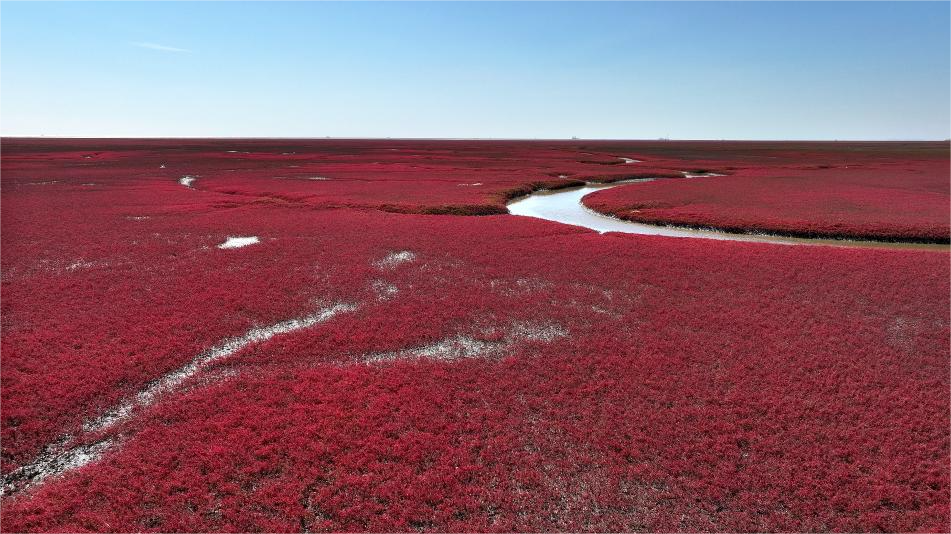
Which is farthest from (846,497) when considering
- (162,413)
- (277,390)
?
(162,413)

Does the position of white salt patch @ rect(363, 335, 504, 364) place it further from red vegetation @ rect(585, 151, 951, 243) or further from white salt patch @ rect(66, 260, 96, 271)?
red vegetation @ rect(585, 151, 951, 243)

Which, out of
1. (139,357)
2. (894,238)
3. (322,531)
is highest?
(894,238)

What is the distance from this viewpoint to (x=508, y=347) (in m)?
15.8

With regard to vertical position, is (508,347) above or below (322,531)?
above

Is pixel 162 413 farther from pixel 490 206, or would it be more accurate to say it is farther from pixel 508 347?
pixel 490 206

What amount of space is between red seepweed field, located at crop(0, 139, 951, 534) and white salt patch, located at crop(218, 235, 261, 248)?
12.0 inches

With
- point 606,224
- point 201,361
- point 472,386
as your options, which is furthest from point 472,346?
point 606,224

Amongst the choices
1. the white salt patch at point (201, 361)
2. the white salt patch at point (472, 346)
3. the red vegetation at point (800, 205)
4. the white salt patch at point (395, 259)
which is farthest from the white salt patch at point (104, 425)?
the red vegetation at point (800, 205)

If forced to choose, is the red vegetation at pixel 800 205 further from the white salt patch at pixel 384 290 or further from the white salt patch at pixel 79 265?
the white salt patch at pixel 79 265

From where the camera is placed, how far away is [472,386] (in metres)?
13.4

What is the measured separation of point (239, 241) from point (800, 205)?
43987 mm

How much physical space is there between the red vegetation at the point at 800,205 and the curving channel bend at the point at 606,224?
0.70 meters

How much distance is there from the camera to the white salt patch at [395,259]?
24578 mm

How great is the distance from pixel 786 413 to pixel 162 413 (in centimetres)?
1546
